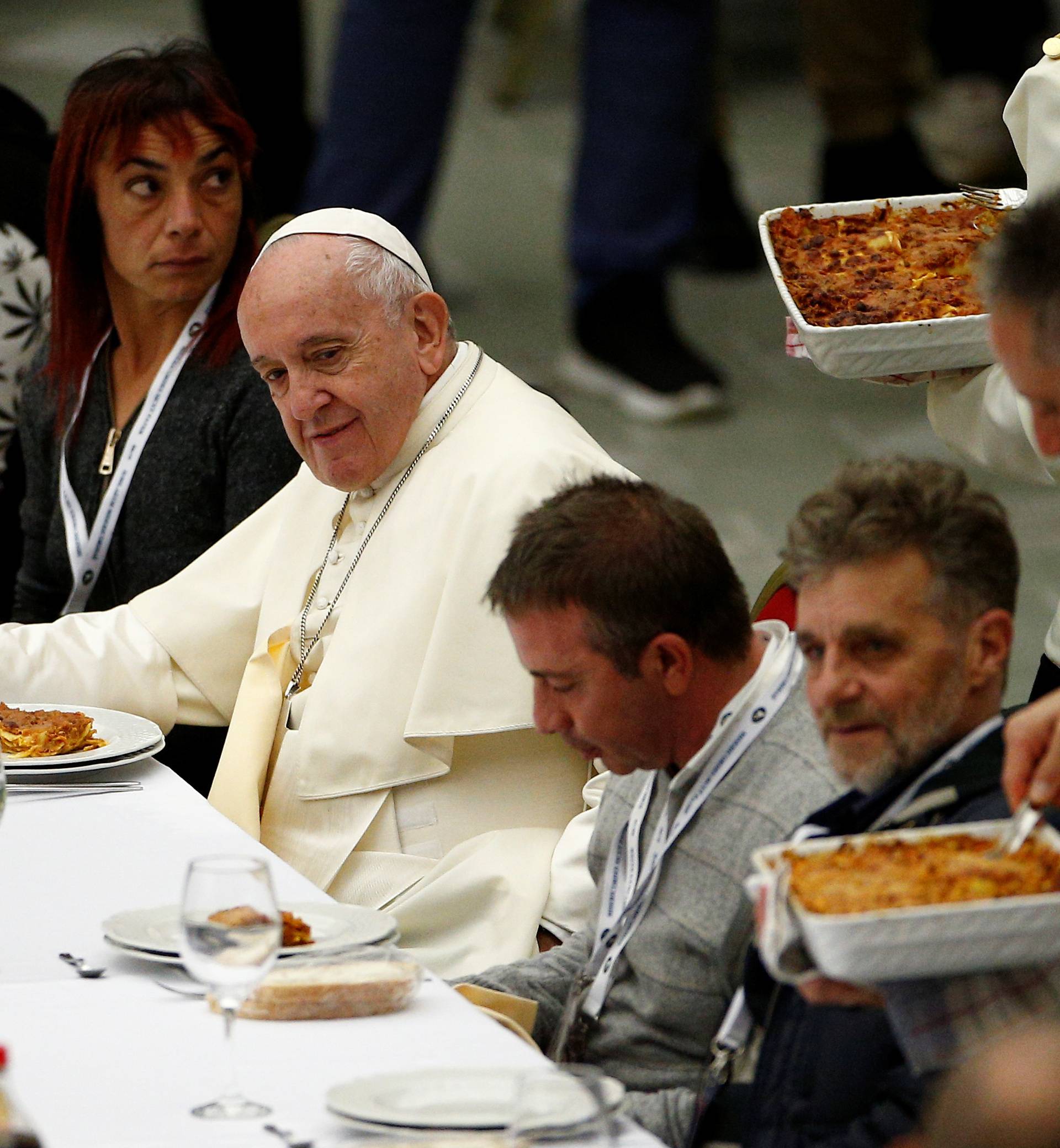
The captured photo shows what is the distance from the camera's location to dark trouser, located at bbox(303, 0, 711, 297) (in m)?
7.38

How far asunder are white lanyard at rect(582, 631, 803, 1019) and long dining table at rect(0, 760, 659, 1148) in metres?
0.28

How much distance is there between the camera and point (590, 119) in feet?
25.3

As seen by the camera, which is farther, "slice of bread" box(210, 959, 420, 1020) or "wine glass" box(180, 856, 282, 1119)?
"slice of bread" box(210, 959, 420, 1020)

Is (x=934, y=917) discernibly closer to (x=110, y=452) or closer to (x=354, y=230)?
(x=354, y=230)

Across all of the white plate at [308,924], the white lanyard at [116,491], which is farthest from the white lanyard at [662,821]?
the white lanyard at [116,491]

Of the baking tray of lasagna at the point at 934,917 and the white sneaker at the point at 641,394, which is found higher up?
the baking tray of lasagna at the point at 934,917

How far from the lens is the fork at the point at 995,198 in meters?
3.15

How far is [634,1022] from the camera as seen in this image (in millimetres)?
2537

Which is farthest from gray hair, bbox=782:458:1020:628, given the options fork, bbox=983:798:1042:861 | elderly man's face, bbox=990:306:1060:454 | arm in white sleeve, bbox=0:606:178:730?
arm in white sleeve, bbox=0:606:178:730

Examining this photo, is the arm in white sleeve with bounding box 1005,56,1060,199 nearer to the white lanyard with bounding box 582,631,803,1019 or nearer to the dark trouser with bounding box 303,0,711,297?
the white lanyard with bounding box 582,631,803,1019

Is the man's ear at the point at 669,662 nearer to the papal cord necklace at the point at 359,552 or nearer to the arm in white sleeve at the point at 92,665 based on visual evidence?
the papal cord necklace at the point at 359,552

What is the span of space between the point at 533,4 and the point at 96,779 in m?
11.2

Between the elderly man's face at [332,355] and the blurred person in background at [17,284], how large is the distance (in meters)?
1.51

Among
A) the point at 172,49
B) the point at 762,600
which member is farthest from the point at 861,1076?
the point at 172,49
